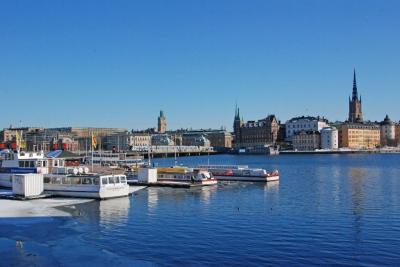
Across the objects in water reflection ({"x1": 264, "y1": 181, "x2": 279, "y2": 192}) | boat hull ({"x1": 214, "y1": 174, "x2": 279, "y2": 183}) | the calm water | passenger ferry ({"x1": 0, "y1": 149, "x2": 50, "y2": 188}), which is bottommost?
the calm water

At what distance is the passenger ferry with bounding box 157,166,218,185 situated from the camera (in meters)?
68.0

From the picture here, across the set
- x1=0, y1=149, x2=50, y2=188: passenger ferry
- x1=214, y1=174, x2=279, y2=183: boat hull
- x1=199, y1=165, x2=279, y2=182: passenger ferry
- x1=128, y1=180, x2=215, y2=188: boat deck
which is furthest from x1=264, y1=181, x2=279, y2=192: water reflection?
x1=0, y1=149, x2=50, y2=188: passenger ferry

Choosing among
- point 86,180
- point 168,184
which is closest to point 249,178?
point 168,184

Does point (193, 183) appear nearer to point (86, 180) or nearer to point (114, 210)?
point (86, 180)

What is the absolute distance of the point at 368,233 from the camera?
33.4 m

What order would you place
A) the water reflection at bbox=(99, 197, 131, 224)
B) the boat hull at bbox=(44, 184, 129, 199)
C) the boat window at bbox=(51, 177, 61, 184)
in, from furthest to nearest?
the boat window at bbox=(51, 177, 61, 184) → the boat hull at bbox=(44, 184, 129, 199) → the water reflection at bbox=(99, 197, 131, 224)

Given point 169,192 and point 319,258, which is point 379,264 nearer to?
point 319,258

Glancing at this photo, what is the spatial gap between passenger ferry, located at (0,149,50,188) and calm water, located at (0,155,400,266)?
14987mm

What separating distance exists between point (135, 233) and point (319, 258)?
38.8 ft

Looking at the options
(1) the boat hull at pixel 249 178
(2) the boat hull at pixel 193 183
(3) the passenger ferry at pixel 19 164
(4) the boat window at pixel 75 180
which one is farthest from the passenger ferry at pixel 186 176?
(4) the boat window at pixel 75 180

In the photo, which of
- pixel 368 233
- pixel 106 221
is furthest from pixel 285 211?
pixel 106 221

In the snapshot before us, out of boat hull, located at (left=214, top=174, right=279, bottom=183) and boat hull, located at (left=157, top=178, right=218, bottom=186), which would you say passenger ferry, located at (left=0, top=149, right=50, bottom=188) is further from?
boat hull, located at (left=214, top=174, right=279, bottom=183)

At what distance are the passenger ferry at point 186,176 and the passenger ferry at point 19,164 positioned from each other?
1419 cm

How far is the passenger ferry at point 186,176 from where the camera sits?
68.0 m
